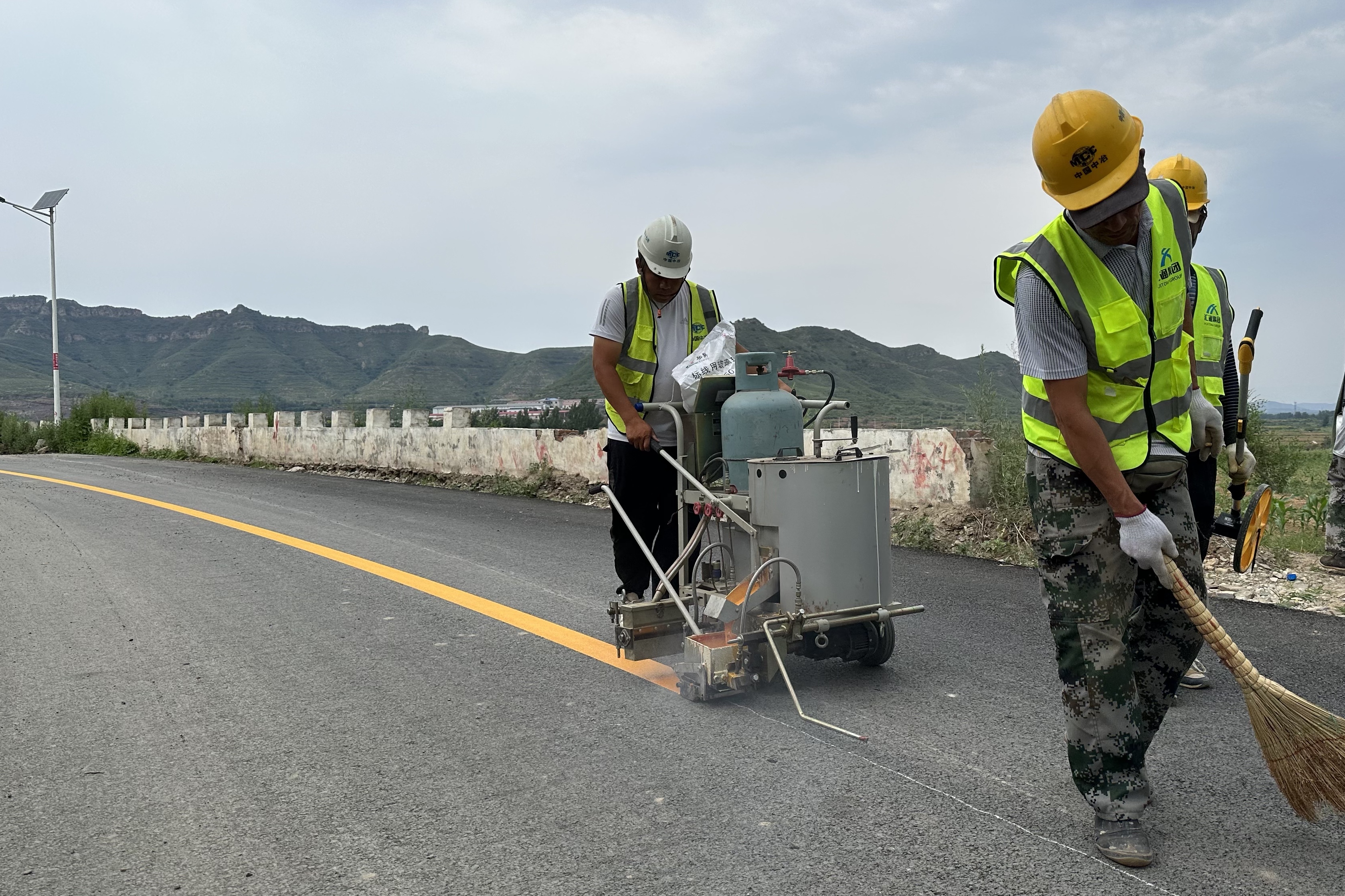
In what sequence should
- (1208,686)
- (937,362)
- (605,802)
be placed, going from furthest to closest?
(937,362), (1208,686), (605,802)

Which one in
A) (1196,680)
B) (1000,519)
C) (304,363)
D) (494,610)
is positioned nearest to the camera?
(1196,680)

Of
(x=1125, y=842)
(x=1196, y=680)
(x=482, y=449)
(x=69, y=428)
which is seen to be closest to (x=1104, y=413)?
(x=1125, y=842)

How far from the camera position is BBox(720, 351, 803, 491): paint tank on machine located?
4.07 metres

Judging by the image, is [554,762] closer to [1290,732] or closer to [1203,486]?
[1290,732]

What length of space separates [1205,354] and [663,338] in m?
2.19

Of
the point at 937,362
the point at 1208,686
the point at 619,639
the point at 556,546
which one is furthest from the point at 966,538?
the point at 937,362

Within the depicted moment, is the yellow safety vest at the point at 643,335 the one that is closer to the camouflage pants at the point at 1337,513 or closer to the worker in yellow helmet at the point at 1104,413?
the worker in yellow helmet at the point at 1104,413

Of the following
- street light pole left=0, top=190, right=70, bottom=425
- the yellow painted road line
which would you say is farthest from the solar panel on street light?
the yellow painted road line

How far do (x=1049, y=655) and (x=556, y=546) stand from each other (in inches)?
169

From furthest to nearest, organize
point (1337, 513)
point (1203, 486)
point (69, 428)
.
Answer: point (69, 428), point (1337, 513), point (1203, 486)

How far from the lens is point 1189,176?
3.86 m

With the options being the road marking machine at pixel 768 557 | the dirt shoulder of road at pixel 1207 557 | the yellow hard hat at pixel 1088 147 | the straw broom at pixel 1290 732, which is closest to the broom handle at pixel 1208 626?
the straw broom at pixel 1290 732

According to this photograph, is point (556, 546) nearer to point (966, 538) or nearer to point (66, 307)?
point (966, 538)

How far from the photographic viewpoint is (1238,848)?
2609 mm
